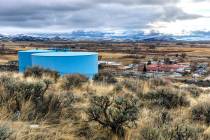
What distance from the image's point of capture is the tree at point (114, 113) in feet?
25.8

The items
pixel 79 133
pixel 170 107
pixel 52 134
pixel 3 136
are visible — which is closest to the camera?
pixel 3 136

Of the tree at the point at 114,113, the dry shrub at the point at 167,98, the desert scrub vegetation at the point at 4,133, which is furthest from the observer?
the dry shrub at the point at 167,98

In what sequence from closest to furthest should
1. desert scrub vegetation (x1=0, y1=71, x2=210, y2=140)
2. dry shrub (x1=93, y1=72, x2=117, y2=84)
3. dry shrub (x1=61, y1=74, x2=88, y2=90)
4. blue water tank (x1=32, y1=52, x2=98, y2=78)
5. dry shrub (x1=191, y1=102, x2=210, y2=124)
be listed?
1. desert scrub vegetation (x1=0, y1=71, x2=210, y2=140)
2. dry shrub (x1=191, y1=102, x2=210, y2=124)
3. dry shrub (x1=61, y1=74, x2=88, y2=90)
4. dry shrub (x1=93, y1=72, x2=117, y2=84)
5. blue water tank (x1=32, y1=52, x2=98, y2=78)

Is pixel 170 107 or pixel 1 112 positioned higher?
pixel 1 112

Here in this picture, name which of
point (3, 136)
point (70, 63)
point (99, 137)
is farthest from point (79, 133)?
point (70, 63)

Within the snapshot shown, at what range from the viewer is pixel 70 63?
32.2 metres

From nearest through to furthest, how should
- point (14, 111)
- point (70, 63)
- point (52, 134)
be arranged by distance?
point (52, 134) < point (14, 111) < point (70, 63)

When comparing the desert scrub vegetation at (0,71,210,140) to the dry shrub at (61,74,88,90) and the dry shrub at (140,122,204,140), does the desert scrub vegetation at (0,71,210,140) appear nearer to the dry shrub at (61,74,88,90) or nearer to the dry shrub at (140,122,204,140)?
the dry shrub at (140,122,204,140)

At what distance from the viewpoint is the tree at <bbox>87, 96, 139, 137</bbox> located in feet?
25.8

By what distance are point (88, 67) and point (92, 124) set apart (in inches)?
978

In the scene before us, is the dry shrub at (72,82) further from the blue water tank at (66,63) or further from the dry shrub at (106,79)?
the blue water tank at (66,63)

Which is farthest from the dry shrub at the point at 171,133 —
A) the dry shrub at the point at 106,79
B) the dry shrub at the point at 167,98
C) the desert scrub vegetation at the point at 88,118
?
the dry shrub at the point at 106,79

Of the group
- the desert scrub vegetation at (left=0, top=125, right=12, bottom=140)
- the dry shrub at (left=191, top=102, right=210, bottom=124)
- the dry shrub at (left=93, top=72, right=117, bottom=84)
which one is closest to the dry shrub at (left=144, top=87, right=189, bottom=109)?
the dry shrub at (left=191, top=102, right=210, bottom=124)

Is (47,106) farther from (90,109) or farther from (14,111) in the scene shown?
(90,109)
